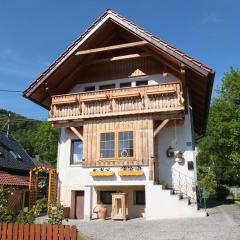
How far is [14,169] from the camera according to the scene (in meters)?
27.8

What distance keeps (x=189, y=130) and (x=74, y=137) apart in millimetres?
6382

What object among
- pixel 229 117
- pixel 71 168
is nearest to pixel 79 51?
pixel 71 168

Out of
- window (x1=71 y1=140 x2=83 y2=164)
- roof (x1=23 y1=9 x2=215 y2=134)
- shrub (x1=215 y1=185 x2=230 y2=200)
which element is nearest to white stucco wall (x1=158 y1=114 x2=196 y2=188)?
roof (x1=23 y1=9 x2=215 y2=134)

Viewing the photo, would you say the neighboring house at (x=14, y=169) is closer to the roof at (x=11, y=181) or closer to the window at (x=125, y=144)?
the roof at (x=11, y=181)

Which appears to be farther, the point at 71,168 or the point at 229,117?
the point at 229,117

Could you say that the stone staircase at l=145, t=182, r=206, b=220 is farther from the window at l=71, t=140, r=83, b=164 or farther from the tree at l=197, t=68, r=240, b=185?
the tree at l=197, t=68, r=240, b=185

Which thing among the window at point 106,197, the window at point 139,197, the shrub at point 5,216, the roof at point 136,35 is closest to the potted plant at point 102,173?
the window at point 106,197

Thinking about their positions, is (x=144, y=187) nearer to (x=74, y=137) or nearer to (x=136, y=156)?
(x=136, y=156)

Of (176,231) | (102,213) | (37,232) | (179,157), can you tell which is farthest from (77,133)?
(37,232)

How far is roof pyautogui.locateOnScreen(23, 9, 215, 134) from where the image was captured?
16041 millimetres

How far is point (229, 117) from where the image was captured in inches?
1321

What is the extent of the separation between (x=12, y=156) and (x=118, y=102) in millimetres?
15280

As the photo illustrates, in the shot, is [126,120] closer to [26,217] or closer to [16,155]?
[26,217]

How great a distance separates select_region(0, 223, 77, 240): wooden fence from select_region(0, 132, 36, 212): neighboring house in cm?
1303
